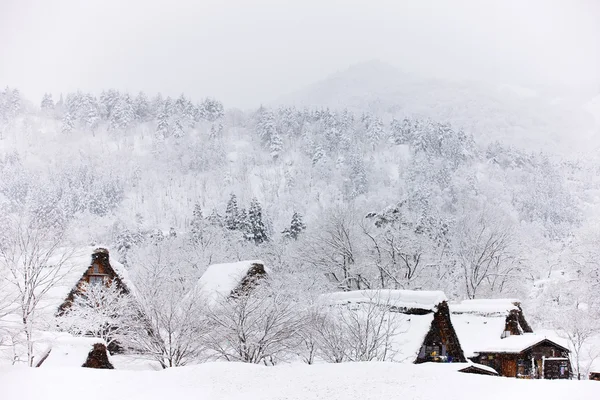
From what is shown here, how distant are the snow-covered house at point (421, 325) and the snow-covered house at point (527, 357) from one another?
5.40 m

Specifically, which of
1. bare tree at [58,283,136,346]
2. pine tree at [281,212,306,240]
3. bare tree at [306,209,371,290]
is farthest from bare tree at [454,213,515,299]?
bare tree at [58,283,136,346]

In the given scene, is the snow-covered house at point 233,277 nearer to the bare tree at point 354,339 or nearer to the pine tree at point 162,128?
the bare tree at point 354,339

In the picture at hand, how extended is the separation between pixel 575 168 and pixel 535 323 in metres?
26.2

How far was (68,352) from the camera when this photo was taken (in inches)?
901

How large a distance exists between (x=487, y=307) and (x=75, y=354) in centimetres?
3123

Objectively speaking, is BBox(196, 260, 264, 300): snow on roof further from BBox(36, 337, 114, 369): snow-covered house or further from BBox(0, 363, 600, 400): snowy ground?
BBox(0, 363, 600, 400): snowy ground

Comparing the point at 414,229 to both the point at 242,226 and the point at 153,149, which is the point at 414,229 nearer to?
the point at 242,226

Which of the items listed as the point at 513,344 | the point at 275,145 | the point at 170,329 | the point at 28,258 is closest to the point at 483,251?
the point at 513,344

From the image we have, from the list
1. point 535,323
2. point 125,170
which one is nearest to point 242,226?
point 535,323

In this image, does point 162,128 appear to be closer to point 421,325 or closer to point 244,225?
point 244,225

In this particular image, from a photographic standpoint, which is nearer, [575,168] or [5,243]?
[5,243]

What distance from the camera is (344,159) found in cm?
17100

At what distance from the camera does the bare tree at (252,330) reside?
2616cm

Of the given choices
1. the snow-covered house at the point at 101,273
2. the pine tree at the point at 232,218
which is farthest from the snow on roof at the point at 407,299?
the pine tree at the point at 232,218
